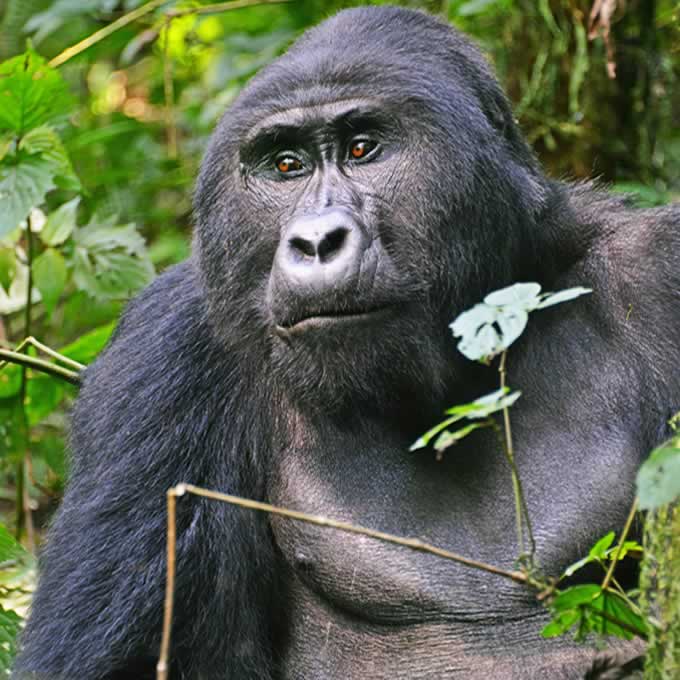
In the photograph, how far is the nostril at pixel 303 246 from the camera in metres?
3.15

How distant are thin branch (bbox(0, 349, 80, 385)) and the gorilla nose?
1.41 m

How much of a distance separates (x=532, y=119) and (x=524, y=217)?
2.56m

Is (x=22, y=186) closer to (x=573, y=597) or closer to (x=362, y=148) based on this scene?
(x=362, y=148)

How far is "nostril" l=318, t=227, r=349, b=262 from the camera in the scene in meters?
3.15

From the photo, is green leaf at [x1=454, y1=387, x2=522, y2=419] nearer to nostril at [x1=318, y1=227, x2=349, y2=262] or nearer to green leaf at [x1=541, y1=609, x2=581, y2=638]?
green leaf at [x1=541, y1=609, x2=581, y2=638]

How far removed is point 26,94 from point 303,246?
6.43 ft

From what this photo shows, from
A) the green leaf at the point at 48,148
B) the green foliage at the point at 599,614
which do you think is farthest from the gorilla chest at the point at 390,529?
the green leaf at the point at 48,148

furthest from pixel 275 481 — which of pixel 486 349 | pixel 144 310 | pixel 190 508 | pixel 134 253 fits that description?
pixel 134 253

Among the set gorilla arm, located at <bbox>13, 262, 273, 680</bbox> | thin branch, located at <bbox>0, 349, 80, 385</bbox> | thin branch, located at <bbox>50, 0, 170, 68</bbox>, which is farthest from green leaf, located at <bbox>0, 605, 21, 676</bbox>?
thin branch, located at <bbox>50, 0, 170, 68</bbox>

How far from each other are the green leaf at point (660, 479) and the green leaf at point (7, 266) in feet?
11.4

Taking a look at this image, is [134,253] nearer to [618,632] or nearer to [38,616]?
[38,616]

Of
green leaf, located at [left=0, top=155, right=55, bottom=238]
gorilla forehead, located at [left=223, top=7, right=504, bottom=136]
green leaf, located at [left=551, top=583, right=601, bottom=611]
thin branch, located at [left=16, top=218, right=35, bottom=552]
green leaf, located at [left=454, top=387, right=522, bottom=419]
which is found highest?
gorilla forehead, located at [left=223, top=7, right=504, bottom=136]

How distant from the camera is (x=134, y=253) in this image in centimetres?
525

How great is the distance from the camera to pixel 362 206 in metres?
3.39
